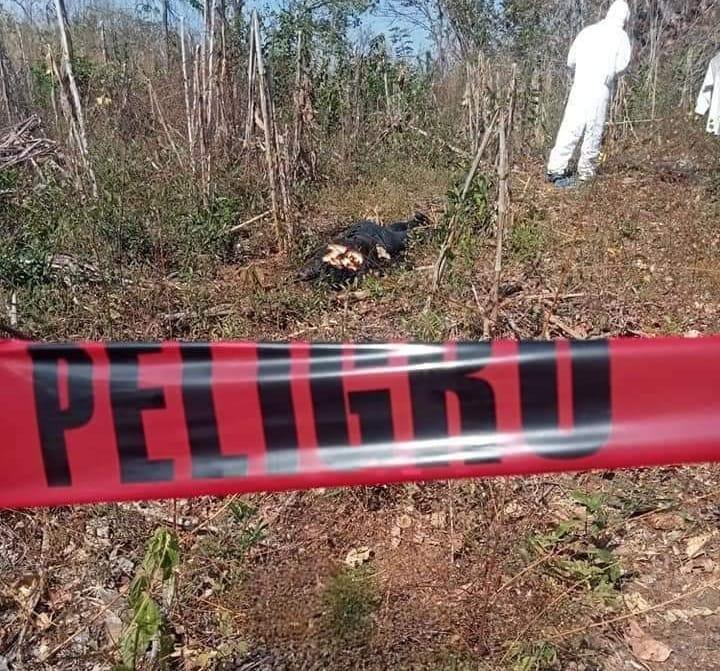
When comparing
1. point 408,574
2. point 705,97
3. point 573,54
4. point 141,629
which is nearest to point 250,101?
point 573,54

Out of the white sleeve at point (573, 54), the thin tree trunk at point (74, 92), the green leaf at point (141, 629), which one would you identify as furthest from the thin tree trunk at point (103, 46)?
the green leaf at point (141, 629)

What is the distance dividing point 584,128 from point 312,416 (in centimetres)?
636

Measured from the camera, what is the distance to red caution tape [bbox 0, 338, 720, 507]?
5.80ft

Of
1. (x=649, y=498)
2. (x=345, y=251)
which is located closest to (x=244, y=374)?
(x=649, y=498)

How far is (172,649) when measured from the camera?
7.04ft

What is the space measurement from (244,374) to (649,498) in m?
1.85

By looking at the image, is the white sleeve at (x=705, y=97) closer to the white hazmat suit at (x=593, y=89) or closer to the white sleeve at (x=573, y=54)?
the white hazmat suit at (x=593, y=89)

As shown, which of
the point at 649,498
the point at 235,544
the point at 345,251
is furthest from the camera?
the point at 345,251

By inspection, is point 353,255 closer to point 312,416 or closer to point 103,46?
point 312,416

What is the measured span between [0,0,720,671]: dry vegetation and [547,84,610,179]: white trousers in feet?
1.10

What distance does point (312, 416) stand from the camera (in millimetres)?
A: 1785

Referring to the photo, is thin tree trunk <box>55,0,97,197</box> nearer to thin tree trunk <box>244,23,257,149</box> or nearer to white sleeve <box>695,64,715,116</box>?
thin tree trunk <box>244,23,257,149</box>

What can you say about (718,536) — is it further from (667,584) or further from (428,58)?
(428,58)

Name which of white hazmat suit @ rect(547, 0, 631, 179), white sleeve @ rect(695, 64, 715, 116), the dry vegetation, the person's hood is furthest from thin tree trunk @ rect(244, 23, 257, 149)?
white sleeve @ rect(695, 64, 715, 116)
